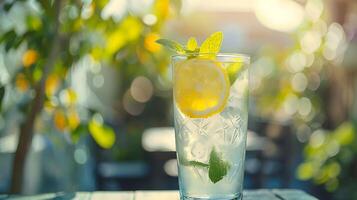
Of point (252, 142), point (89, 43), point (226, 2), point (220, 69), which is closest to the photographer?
point (220, 69)

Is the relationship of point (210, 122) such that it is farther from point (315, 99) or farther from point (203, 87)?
point (315, 99)

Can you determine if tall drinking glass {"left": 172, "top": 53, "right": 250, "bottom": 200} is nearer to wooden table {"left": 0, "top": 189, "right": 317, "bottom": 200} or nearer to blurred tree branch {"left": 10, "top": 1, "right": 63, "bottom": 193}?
wooden table {"left": 0, "top": 189, "right": 317, "bottom": 200}

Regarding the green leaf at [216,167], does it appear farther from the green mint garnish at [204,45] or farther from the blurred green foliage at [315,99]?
the blurred green foliage at [315,99]

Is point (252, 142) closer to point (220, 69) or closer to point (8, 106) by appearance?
point (8, 106)

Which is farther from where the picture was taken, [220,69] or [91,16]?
[91,16]

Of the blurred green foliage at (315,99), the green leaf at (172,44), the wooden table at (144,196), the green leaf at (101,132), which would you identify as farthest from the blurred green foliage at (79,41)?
the blurred green foliage at (315,99)

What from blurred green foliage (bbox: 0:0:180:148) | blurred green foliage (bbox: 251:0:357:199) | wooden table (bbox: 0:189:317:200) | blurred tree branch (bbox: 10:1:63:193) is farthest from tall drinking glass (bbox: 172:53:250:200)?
blurred green foliage (bbox: 251:0:357:199)

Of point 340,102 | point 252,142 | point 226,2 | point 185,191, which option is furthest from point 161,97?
point 185,191
